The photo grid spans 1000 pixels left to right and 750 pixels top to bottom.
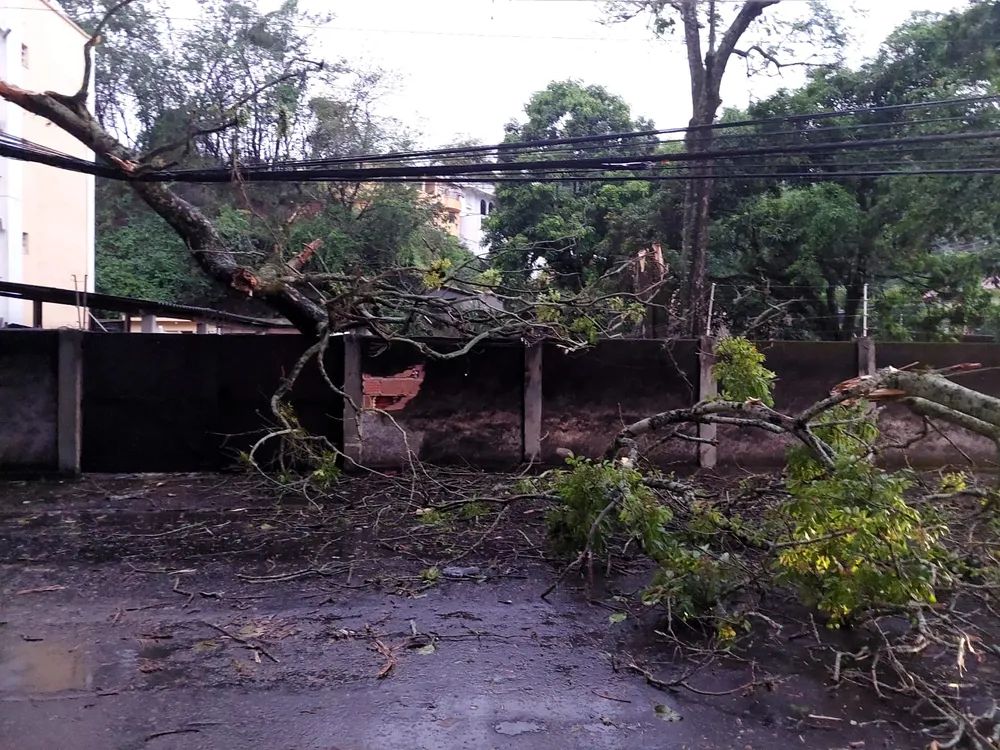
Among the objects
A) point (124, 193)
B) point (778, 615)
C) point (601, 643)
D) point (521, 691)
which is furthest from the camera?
point (124, 193)

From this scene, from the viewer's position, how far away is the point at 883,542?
3834mm

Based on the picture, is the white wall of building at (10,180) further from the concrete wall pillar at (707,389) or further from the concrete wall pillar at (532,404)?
the concrete wall pillar at (707,389)

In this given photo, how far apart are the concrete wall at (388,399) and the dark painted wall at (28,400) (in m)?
0.01

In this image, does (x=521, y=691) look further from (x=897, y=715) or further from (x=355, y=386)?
(x=355, y=386)

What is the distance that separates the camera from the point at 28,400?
843cm

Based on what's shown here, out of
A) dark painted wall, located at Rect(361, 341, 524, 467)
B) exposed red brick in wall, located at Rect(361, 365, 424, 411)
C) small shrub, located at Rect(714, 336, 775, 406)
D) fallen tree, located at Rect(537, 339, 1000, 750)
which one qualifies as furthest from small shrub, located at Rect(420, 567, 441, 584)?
exposed red brick in wall, located at Rect(361, 365, 424, 411)

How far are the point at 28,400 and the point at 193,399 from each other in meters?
1.58

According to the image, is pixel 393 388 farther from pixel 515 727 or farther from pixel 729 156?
pixel 515 727

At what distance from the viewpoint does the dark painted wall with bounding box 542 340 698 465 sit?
880cm

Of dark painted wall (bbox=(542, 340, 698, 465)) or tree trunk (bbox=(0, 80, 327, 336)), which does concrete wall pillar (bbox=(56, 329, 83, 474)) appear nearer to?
tree trunk (bbox=(0, 80, 327, 336))

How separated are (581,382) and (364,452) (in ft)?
7.73

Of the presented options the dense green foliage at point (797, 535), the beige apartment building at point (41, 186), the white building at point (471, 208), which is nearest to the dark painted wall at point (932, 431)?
the dense green foliage at point (797, 535)

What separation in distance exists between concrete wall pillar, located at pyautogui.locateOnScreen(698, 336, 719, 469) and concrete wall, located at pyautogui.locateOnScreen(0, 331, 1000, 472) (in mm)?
23

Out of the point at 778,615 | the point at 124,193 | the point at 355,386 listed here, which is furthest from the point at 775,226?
the point at 124,193
